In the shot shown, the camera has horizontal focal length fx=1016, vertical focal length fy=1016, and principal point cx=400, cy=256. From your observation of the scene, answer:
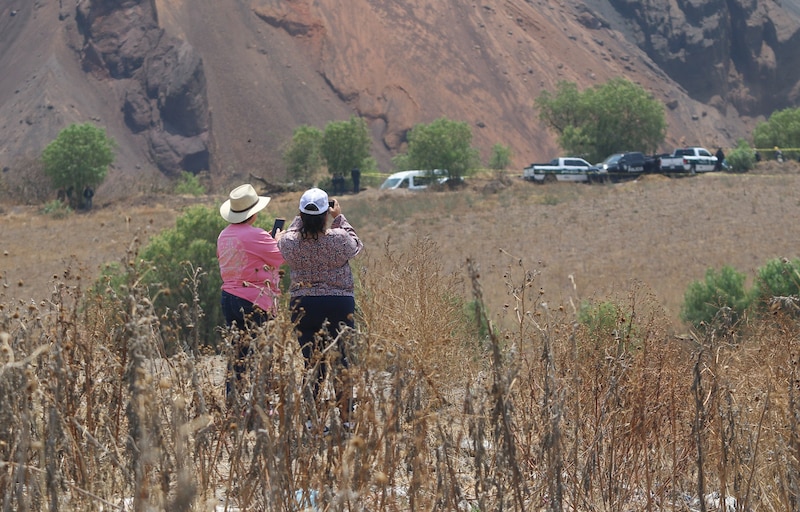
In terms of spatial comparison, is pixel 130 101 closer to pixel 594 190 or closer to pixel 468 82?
pixel 468 82

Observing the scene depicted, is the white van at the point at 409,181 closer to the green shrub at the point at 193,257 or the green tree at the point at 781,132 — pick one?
the green tree at the point at 781,132

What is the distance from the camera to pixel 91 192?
43688mm

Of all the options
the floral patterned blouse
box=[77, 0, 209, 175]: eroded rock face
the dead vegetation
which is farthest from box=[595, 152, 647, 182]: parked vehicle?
the dead vegetation

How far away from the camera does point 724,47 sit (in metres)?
85.9

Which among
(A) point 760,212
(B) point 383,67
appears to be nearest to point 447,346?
(A) point 760,212

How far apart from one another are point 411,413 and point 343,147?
46.4 metres

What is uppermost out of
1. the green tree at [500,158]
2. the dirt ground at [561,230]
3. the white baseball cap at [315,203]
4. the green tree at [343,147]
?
the green tree at [343,147]

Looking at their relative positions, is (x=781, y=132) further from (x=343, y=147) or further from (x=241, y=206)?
(x=241, y=206)

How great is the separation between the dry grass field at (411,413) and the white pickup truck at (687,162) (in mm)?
35465

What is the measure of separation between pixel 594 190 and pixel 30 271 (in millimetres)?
19339

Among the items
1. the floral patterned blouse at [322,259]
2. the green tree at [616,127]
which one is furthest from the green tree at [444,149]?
the floral patterned blouse at [322,259]

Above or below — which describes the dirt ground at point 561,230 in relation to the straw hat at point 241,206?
below

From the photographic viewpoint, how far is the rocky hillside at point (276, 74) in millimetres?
59247

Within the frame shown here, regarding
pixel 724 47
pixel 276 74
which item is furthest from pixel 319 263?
pixel 724 47
